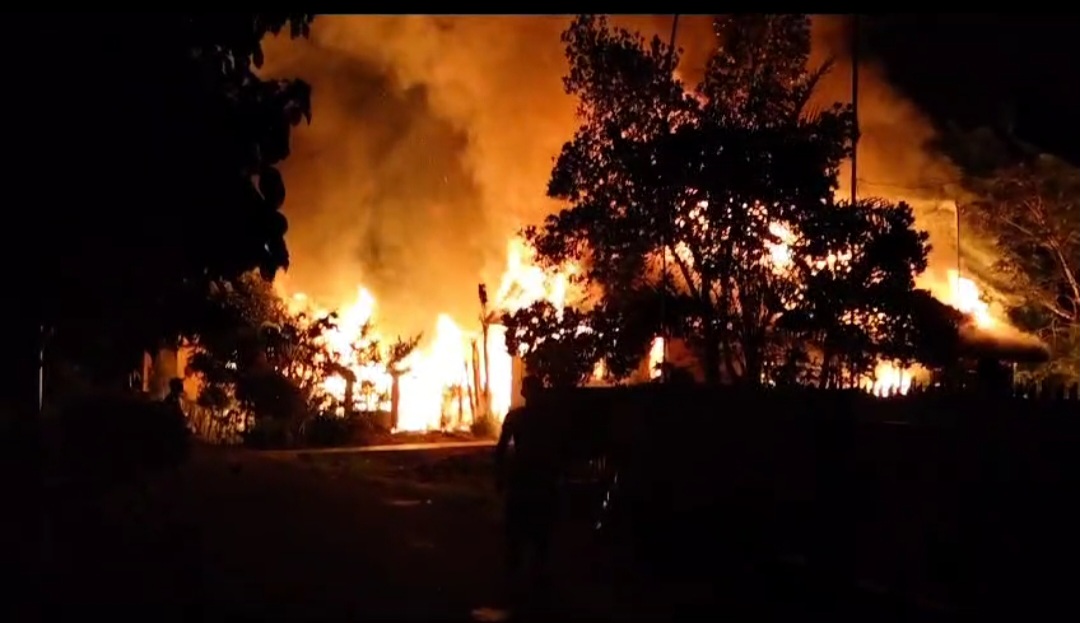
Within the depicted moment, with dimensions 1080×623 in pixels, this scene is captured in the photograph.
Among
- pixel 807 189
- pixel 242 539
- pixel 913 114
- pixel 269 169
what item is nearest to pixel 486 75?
pixel 913 114

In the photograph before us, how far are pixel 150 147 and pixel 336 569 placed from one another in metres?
4.22

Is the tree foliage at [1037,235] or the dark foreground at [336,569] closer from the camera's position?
the dark foreground at [336,569]

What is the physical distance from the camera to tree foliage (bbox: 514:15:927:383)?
572 inches

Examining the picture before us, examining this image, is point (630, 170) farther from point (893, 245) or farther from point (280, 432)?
A: point (280, 432)

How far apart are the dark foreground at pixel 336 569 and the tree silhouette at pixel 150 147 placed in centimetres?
250

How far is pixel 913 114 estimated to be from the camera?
25.8m

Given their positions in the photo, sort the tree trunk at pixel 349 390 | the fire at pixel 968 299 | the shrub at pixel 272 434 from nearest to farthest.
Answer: the fire at pixel 968 299 → the shrub at pixel 272 434 → the tree trunk at pixel 349 390

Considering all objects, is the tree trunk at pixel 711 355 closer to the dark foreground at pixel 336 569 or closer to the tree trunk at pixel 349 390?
the dark foreground at pixel 336 569

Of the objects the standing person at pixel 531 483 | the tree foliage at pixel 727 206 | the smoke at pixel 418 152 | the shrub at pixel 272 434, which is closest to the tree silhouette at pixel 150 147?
the standing person at pixel 531 483

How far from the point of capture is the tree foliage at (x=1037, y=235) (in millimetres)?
19672

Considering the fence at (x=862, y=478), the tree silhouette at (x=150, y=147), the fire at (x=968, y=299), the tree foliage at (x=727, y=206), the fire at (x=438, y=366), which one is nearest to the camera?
the tree silhouette at (x=150, y=147)

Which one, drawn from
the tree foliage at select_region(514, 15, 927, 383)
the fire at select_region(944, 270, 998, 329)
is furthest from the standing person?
the fire at select_region(944, 270, 998, 329)

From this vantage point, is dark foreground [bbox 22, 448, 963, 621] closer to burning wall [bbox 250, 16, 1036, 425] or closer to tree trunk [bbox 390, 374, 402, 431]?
tree trunk [bbox 390, 374, 402, 431]

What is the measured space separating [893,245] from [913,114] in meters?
12.3
